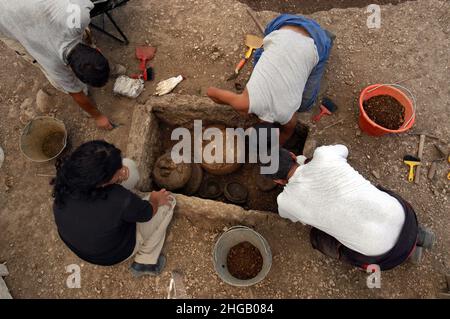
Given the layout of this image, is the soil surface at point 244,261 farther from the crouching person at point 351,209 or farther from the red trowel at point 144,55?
the red trowel at point 144,55

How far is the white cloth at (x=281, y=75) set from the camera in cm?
222

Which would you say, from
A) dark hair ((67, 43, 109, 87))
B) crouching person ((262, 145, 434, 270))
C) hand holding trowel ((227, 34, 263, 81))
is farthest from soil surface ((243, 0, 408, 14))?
crouching person ((262, 145, 434, 270))

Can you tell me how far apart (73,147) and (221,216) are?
1567 millimetres

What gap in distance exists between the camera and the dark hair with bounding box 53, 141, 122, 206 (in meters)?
1.87

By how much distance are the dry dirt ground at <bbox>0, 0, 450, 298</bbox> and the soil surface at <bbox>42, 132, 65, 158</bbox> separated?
0.39ft

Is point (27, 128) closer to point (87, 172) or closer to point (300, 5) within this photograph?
point (87, 172)

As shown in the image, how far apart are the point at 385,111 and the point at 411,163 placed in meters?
0.50

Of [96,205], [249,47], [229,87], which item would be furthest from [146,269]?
[249,47]

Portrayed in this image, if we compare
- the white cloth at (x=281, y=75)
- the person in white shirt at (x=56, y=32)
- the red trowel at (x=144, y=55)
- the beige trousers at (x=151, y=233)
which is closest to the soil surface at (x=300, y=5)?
the red trowel at (x=144, y=55)

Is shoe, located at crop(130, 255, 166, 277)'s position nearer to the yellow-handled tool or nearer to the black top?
the black top

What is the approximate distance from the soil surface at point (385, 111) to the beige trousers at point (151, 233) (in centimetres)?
187

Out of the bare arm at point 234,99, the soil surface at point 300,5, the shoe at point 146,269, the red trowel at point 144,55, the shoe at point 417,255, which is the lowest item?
the shoe at point 146,269
